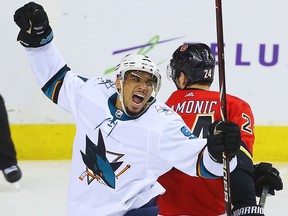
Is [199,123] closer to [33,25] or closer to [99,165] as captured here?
[99,165]

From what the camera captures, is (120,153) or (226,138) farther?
(120,153)

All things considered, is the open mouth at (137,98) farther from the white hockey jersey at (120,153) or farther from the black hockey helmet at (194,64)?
the black hockey helmet at (194,64)

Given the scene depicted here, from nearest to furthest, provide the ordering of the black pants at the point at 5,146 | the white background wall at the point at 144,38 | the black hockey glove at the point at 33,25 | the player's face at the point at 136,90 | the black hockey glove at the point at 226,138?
1. the black hockey glove at the point at 226,138
2. the player's face at the point at 136,90
3. the black hockey glove at the point at 33,25
4. the black pants at the point at 5,146
5. the white background wall at the point at 144,38

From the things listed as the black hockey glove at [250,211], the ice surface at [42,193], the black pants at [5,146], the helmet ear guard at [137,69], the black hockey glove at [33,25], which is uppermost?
the black hockey glove at [33,25]

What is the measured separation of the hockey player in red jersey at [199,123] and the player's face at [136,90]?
0.95 ft

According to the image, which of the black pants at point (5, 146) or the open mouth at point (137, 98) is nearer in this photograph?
the open mouth at point (137, 98)

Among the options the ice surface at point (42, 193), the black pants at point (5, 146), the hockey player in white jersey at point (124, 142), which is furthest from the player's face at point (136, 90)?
the black pants at point (5, 146)

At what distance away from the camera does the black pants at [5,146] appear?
4770mm

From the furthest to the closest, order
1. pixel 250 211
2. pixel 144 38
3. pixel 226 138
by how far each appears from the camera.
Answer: pixel 144 38 → pixel 250 211 → pixel 226 138

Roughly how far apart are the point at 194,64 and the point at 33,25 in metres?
0.60

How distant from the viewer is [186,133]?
2422 mm

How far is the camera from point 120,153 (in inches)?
98.9

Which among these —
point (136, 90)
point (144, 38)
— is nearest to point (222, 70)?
point (136, 90)

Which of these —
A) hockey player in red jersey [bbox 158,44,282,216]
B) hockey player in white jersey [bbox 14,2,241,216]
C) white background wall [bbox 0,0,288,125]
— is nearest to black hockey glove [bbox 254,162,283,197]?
hockey player in red jersey [bbox 158,44,282,216]
